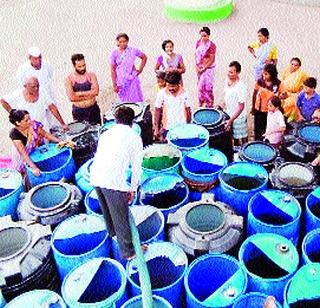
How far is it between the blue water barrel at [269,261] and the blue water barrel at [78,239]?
1.14 m

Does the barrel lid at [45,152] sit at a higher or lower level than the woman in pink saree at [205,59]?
lower

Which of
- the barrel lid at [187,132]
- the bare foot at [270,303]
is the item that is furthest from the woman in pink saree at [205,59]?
the bare foot at [270,303]

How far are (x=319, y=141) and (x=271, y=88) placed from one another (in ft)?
3.97

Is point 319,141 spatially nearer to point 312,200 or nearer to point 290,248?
point 312,200

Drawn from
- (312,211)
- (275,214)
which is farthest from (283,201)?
(312,211)

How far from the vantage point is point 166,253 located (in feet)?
13.3

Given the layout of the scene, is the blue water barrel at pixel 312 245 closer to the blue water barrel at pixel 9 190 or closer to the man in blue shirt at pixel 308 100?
the man in blue shirt at pixel 308 100

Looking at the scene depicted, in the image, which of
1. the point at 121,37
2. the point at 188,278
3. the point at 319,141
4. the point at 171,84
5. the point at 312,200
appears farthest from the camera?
the point at 121,37

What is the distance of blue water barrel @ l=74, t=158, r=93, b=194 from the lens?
4.96 m

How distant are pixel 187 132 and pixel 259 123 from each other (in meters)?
1.52

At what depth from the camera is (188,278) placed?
3.86m

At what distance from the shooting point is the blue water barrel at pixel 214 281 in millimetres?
3652

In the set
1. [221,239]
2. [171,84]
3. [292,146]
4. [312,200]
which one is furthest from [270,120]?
[221,239]

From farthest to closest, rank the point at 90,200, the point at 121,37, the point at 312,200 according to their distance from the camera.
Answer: the point at 121,37
the point at 90,200
the point at 312,200
